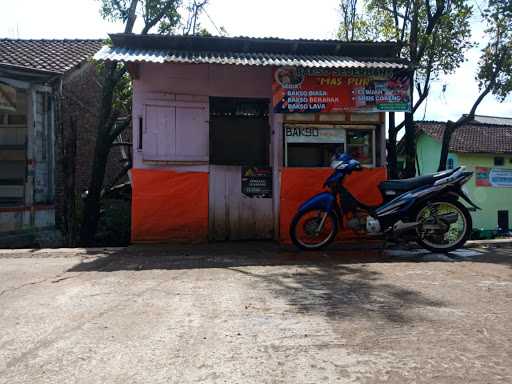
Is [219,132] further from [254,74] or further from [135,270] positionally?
[135,270]

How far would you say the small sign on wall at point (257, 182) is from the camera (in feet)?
28.0

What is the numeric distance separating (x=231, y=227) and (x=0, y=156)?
10.3 meters

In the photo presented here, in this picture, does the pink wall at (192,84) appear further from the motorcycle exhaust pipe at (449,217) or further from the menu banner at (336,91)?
the motorcycle exhaust pipe at (449,217)

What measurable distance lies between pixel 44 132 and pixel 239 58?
6381mm

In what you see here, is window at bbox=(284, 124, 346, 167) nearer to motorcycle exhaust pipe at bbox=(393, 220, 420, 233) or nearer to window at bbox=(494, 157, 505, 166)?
motorcycle exhaust pipe at bbox=(393, 220, 420, 233)

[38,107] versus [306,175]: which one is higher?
[38,107]

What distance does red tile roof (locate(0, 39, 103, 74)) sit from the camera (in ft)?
42.0

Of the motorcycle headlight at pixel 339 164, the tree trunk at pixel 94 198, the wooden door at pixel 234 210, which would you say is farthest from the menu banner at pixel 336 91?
the tree trunk at pixel 94 198

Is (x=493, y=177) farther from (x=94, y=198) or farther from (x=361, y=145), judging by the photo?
(x=94, y=198)

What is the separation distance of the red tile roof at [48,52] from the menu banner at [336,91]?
23.7 ft

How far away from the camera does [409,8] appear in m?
11.3

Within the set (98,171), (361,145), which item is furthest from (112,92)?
(361,145)

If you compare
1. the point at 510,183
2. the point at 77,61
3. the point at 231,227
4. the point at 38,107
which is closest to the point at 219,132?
the point at 231,227

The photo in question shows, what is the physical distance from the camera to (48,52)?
47.9 feet
